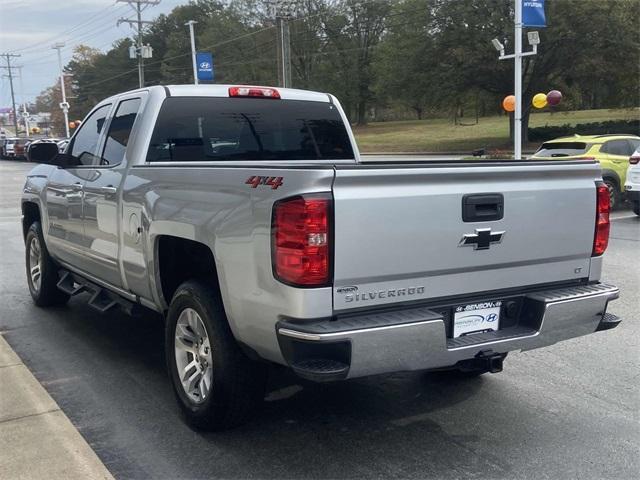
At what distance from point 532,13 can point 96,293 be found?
47.8 feet

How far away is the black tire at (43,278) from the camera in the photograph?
21.9 feet

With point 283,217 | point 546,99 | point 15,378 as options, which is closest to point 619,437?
point 283,217

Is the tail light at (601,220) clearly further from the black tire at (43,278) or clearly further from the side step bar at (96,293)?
the black tire at (43,278)

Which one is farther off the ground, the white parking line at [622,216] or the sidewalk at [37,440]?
the sidewalk at [37,440]

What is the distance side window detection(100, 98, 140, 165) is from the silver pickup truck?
0.04m

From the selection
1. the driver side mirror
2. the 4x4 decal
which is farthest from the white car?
the 4x4 decal

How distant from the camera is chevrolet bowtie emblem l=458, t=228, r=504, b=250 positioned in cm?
341

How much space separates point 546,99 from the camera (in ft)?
65.7

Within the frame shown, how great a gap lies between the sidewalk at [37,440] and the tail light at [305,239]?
143cm

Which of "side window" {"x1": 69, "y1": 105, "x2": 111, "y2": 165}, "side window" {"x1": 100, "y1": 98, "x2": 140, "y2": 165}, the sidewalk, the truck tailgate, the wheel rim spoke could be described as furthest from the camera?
"side window" {"x1": 69, "y1": 105, "x2": 111, "y2": 165}

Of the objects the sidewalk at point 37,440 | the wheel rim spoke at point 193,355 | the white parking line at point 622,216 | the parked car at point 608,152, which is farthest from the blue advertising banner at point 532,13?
the sidewalk at point 37,440

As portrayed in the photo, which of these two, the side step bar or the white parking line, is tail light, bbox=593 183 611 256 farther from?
the white parking line

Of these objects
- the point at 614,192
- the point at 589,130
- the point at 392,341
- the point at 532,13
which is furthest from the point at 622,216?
the point at 589,130

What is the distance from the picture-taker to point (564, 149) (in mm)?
14781
